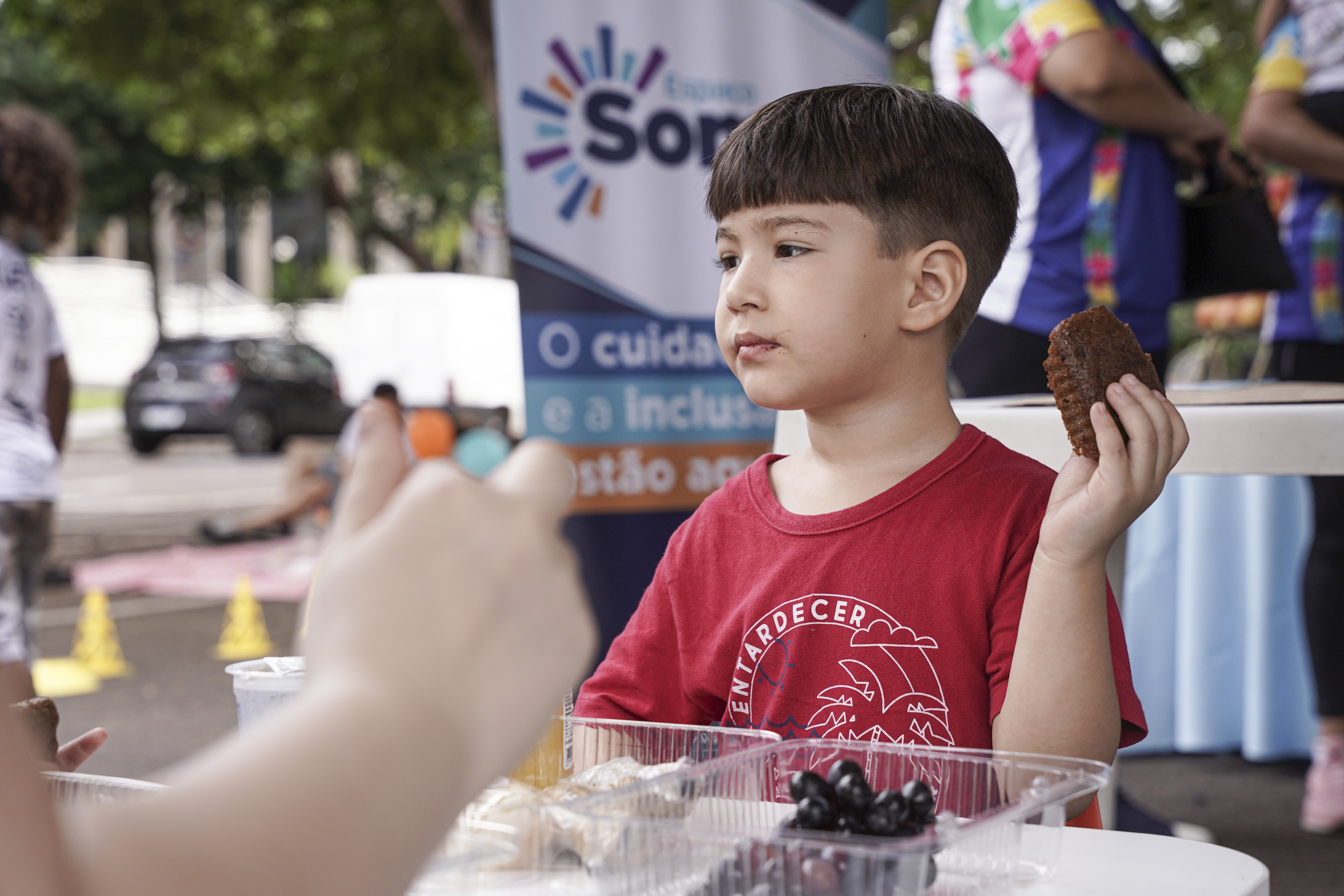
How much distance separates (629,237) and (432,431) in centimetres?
1105

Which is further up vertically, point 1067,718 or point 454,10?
point 454,10

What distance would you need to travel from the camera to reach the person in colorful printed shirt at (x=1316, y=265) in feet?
9.35

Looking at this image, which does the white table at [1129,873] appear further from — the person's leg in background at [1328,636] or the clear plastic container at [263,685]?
the person's leg in background at [1328,636]

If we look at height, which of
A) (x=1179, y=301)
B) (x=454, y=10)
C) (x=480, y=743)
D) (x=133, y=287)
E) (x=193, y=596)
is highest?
(x=133, y=287)

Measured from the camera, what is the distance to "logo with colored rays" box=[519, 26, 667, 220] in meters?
3.45

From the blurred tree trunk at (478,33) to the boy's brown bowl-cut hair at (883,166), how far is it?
19.2 ft

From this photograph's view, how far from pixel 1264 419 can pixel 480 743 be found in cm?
127

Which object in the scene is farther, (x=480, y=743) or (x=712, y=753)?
(x=712, y=753)

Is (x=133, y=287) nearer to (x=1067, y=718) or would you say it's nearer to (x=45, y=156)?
(x=45, y=156)

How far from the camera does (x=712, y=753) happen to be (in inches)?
40.5

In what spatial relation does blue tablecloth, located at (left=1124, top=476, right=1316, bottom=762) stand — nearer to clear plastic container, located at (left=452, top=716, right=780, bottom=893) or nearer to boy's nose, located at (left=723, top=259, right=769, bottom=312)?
boy's nose, located at (left=723, top=259, right=769, bottom=312)

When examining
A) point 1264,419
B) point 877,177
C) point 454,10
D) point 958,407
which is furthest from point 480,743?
point 454,10

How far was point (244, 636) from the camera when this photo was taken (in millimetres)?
6199

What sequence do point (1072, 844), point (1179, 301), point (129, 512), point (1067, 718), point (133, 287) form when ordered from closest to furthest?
point (1072, 844)
point (1067, 718)
point (1179, 301)
point (129, 512)
point (133, 287)
